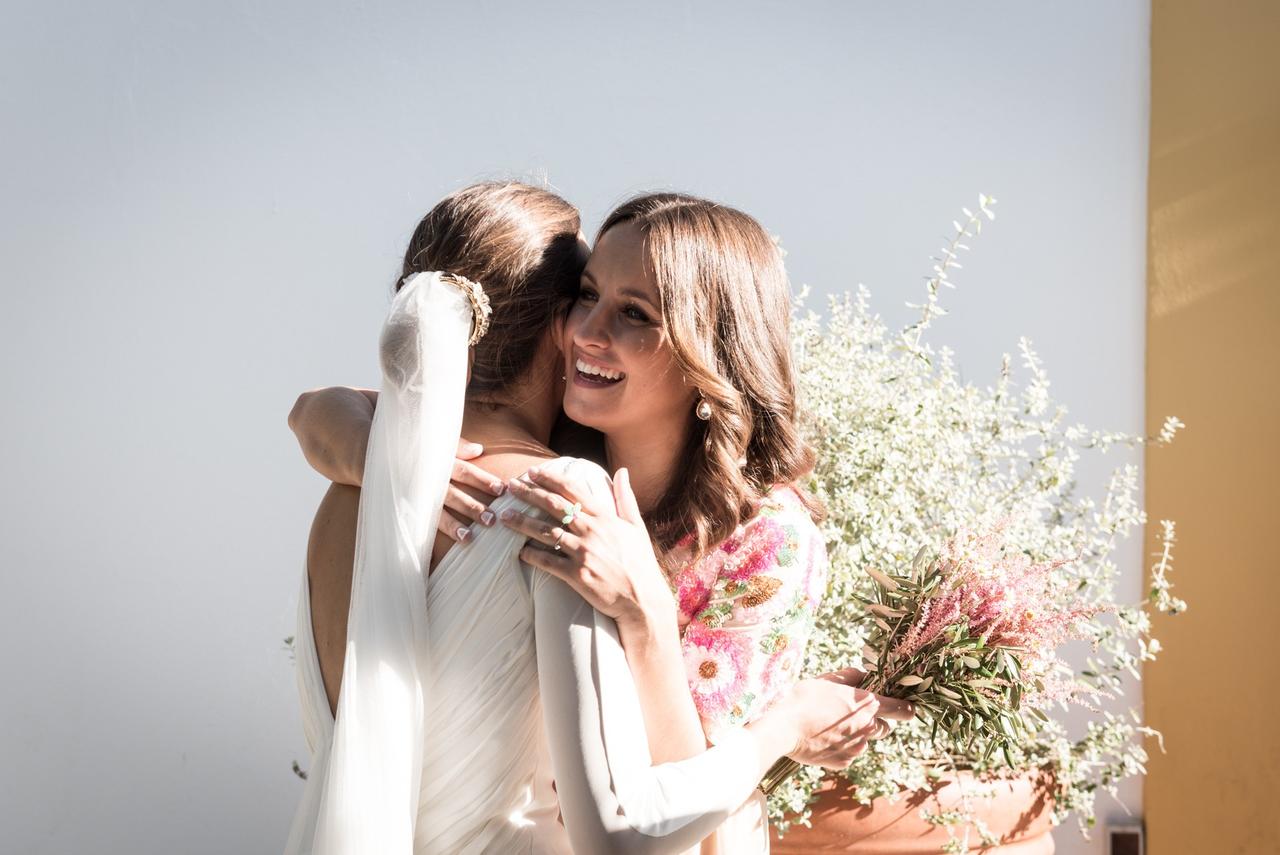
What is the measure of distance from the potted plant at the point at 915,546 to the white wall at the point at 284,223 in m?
0.80

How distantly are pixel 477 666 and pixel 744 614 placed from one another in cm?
49

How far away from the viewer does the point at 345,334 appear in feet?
13.1

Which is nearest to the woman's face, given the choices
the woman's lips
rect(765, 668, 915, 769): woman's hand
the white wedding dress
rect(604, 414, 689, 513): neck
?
the woman's lips

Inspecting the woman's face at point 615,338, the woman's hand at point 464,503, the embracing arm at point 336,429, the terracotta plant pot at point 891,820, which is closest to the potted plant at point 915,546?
the terracotta plant pot at point 891,820

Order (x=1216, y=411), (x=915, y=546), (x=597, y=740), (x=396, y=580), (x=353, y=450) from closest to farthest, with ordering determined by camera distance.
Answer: (x=597, y=740) < (x=396, y=580) < (x=353, y=450) < (x=915, y=546) < (x=1216, y=411)

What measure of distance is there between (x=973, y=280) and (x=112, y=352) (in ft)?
8.35

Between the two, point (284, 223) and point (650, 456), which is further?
point (284, 223)

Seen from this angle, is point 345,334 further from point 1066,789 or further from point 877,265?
point 1066,789

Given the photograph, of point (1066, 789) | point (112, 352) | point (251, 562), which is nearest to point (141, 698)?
point (251, 562)

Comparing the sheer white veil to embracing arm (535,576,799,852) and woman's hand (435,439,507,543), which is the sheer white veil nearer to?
woman's hand (435,439,507,543)

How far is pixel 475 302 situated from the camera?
5.62 ft

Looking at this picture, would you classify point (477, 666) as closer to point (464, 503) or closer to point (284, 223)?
point (464, 503)

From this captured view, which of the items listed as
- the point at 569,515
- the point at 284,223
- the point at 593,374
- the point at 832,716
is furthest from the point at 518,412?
the point at 284,223

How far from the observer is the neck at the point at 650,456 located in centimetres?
206
